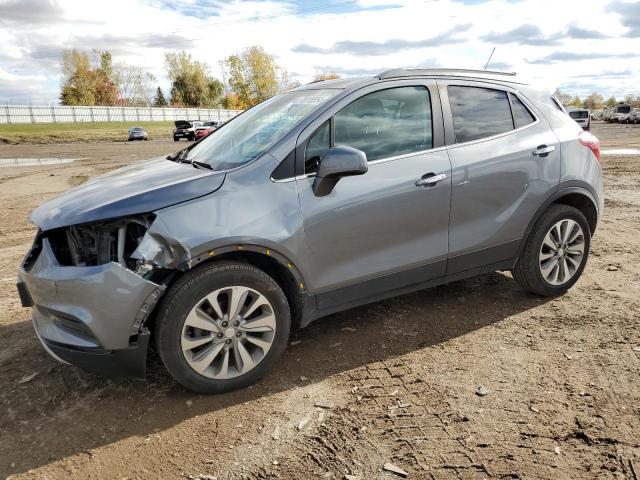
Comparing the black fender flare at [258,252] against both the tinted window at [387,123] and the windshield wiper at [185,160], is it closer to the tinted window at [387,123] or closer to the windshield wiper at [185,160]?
the windshield wiper at [185,160]

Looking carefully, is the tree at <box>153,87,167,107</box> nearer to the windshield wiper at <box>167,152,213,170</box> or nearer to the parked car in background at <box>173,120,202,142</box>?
the parked car in background at <box>173,120,202,142</box>

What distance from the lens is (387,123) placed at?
145 inches

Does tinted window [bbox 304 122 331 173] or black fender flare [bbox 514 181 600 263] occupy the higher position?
tinted window [bbox 304 122 331 173]

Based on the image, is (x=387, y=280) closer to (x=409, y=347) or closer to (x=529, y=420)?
(x=409, y=347)

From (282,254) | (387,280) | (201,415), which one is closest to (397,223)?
(387,280)

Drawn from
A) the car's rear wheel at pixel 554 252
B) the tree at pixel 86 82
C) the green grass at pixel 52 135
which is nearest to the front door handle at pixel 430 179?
the car's rear wheel at pixel 554 252

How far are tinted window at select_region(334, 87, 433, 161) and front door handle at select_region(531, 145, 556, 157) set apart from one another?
99cm

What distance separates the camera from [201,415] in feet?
10.0

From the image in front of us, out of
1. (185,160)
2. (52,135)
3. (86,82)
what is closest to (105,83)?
(86,82)

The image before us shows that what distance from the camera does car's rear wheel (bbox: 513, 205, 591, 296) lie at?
4.34m

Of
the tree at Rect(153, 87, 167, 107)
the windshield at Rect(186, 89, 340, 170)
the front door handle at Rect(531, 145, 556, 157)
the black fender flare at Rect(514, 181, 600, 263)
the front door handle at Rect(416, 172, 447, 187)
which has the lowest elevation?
the black fender flare at Rect(514, 181, 600, 263)

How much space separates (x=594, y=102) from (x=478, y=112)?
138658mm

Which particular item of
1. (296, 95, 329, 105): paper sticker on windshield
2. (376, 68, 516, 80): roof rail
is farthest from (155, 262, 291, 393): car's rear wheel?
(376, 68, 516, 80): roof rail

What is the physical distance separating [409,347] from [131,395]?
187 cm
